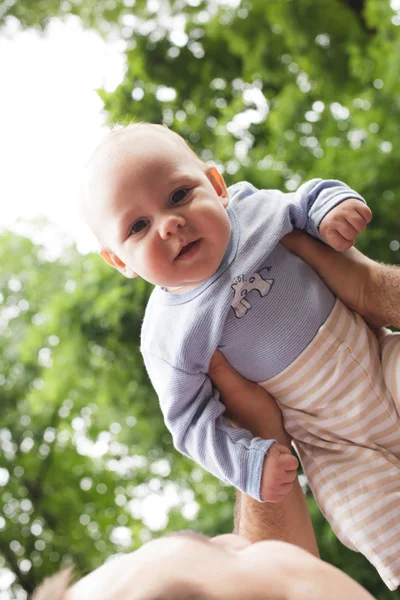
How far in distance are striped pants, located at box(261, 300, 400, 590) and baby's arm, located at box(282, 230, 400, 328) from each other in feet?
0.14

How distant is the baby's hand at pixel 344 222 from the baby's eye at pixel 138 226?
0.27 m

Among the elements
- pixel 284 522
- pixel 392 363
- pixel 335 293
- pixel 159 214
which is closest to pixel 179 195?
pixel 159 214

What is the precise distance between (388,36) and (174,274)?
230cm

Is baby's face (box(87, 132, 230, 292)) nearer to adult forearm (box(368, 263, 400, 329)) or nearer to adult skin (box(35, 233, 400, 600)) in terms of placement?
adult forearm (box(368, 263, 400, 329))

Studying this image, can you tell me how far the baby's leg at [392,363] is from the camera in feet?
3.67

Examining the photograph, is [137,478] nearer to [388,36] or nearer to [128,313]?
[128,313]

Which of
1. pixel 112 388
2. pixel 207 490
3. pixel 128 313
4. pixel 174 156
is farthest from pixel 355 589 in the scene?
pixel 207 490

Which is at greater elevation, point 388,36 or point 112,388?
point 388,36

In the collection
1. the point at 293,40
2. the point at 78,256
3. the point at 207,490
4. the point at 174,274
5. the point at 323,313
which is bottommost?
the point at 207,490

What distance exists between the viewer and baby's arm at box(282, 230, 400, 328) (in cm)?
118

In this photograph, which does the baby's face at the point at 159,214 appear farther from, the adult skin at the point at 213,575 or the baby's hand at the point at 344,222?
the adult skin at the point at 213,575

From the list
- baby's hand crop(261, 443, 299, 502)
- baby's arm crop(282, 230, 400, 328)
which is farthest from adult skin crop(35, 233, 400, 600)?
baby's arm crop(282, 230, 400, 328)

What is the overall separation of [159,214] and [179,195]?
0.16 ft

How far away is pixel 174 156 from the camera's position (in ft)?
3.65
